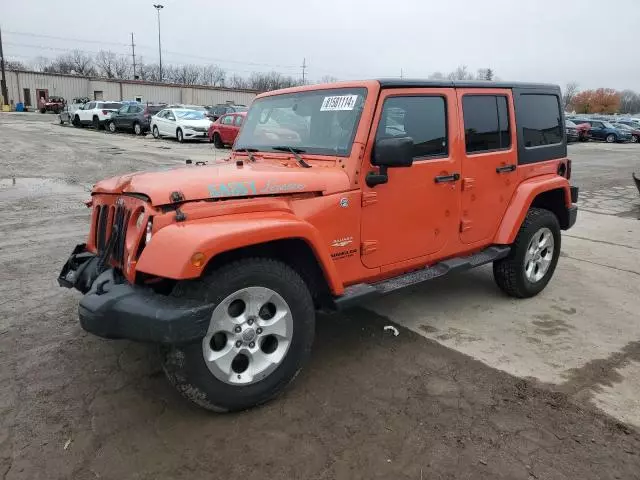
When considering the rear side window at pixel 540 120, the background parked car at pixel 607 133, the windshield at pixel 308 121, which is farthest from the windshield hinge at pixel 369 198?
the background parked car at pixel 607 133

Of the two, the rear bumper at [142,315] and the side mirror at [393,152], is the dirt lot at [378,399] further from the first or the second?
the side mirror at [393,152]

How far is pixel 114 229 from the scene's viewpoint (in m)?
3.17

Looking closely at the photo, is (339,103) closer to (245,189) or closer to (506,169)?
(245,189)

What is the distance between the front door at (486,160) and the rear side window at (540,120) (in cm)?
22

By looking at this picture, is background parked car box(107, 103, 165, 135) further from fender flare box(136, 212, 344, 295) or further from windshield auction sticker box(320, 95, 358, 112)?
fender flare box(136, 212, 344, 295)

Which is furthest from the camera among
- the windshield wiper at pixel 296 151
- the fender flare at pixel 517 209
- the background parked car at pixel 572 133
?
the background parked car at pixel 572 133

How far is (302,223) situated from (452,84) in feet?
6.47

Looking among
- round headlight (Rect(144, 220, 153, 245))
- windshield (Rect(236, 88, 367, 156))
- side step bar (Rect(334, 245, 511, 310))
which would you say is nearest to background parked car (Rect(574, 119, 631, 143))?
side step bar (Rect(334, 245, 511, 310))

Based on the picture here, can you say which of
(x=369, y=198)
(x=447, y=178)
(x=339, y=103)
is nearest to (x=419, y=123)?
(x=447, y=178)

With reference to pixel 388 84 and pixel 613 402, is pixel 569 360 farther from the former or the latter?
pixel 388 84

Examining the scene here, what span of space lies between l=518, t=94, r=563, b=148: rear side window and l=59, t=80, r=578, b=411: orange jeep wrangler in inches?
0.9

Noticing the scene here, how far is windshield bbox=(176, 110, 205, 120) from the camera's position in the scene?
24.0m

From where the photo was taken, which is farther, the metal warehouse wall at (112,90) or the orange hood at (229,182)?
the metal warehouse wall at (112,90)

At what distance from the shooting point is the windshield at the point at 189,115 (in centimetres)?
2397
